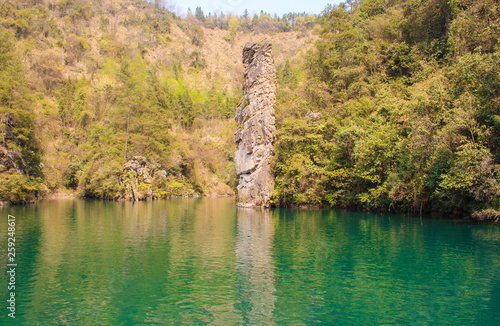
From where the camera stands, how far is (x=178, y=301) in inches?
510

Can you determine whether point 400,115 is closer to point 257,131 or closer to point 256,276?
point 257,131

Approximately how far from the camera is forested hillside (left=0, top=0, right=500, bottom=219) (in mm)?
30250

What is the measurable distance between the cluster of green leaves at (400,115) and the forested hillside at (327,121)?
0.16m

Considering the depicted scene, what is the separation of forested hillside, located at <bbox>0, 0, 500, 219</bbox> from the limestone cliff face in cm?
187

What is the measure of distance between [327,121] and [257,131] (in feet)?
34.6

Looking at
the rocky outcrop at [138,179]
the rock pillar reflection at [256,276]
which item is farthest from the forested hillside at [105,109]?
the rock pillar reflection at [256,276]

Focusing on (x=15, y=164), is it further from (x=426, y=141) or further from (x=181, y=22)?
(x=181, y=22)

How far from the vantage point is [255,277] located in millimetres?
15805

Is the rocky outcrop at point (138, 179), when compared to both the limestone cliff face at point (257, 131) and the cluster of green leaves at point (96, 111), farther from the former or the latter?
the limestone cliff face at point (257, 131)

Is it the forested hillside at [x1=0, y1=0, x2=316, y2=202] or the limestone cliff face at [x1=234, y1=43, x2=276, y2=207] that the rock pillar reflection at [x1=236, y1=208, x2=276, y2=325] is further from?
the forested hillside at [x1=0, y1=0, x2=316, y2=202]

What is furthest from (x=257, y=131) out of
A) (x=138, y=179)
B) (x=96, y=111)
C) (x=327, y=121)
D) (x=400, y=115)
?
(x=96, y=111)

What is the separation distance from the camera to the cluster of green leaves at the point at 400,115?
92.9 feet

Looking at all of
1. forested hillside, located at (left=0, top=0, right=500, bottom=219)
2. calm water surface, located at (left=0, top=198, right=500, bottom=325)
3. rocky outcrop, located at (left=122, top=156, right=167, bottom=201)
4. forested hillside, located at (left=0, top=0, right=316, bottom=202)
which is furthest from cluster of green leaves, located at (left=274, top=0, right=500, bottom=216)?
rocky outcrop, located at (left=122, top=156, right=167, bottom=201)

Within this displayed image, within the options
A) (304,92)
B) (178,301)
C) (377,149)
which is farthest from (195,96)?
(178,301)
